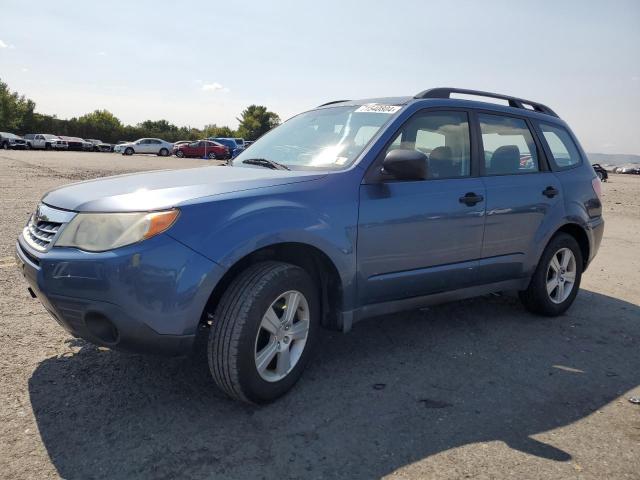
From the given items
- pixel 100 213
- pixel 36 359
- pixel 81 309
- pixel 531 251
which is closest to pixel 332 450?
pixel 81 309

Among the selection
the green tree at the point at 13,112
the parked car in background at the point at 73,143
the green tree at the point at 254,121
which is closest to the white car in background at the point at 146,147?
the parked car in background at the point at 73,143

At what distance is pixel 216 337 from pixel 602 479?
190cm

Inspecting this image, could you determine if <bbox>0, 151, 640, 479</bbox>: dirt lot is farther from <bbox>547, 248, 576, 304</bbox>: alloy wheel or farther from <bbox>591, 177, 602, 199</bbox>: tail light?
<bbox>591, 177, 602, 199</bbox>: tail light

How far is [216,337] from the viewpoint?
2.80 m

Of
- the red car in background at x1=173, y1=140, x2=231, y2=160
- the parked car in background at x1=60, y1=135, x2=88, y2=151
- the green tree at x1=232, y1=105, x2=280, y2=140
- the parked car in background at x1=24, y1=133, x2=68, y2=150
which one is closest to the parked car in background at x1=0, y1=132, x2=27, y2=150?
the parked car in background at x1=24, y1=133, x2=68, y2=150

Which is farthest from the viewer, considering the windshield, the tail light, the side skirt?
the tail light

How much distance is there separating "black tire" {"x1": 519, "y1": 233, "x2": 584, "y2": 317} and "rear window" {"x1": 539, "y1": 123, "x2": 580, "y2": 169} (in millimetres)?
667

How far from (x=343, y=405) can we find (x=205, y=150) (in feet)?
132

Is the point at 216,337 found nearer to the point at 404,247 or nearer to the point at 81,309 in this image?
the point at 81,309

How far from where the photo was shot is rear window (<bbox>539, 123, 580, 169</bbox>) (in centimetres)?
482

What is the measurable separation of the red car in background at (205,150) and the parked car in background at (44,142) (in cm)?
1273

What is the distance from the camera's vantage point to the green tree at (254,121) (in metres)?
83.8

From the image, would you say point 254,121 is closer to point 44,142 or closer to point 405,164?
point 44,142

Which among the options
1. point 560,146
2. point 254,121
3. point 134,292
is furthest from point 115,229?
point 254,121
